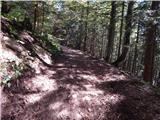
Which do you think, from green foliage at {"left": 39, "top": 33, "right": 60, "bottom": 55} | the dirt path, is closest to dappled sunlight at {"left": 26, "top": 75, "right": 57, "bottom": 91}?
the dirt path

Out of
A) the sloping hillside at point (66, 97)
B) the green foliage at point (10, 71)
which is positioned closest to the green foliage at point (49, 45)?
the sloping hillside at point (66, 97)

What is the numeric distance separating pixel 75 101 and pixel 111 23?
1424 centimetres

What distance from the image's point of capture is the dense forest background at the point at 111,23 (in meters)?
10.5

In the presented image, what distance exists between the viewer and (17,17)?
12602 millimetres

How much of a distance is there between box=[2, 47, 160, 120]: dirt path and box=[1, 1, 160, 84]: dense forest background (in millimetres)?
3288

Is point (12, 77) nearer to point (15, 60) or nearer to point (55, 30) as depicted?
point (15, 60)

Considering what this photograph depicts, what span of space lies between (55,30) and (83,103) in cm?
4596

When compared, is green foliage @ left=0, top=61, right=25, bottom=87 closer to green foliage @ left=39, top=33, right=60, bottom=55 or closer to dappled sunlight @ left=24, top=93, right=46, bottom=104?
dappled sunlight @ left=24, top=93, right=46, bottom=104

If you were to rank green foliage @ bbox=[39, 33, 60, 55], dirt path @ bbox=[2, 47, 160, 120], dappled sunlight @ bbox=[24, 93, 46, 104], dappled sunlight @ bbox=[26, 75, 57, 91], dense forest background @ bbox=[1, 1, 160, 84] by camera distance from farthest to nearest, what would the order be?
green foliage @ bbox=[39, 33, 60, 55] < dense forest background @ bbox=[1, 1, 160, 84] < dappled sunlight @ bbox=[26, 75, 57, 91] < dappled sunlight @ bbox=[24, 93, 46, 104] < dirt path @ bbox=[2, 47, 160, 120]

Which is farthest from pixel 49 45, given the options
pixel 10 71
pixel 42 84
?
pixel 10 71

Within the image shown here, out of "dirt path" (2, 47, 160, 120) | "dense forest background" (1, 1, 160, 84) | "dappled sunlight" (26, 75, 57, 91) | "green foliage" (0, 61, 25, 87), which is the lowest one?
"dirt path" (2, 47, 160, 120)

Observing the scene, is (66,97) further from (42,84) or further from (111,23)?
(111,23)

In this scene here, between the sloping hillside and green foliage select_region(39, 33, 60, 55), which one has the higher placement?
green foliage select_region(39, 33, 60, 55)

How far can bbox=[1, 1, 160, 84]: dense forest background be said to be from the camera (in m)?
10.5
